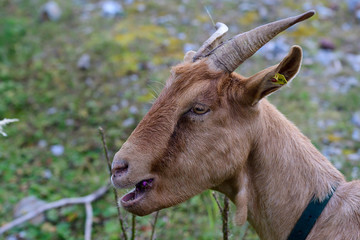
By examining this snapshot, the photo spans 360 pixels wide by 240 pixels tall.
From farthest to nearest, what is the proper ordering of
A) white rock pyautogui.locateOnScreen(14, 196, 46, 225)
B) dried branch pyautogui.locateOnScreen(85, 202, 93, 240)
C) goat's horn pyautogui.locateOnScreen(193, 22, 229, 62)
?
white rock pyautogui.locateOnScreen(14, 196, 46, 225), dried branch pyautogui.locateOnScreen(85, 202, 93, 240), goat's horn pyautogui.locateOnScreen(193, 22, 229, 62)

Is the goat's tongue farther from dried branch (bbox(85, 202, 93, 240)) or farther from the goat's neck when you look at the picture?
dried branch (bbox(85, 202, 93, 240))

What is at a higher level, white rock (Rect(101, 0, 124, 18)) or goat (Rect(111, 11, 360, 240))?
goat (Rect(111, 11, 360, 240))

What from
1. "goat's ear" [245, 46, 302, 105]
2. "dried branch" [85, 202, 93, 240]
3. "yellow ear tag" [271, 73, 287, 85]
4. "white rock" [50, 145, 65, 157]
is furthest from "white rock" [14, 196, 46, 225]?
"yellow ear tag" [271, 73, 287, 85]

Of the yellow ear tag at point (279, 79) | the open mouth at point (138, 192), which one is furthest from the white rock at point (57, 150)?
the yellow ear tag at point (279, 79)

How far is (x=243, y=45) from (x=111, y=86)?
4.58 metres

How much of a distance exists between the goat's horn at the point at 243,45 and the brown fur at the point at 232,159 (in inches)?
2.8

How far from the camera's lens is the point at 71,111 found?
6703 millimetres

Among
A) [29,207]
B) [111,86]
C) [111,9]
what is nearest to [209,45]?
[29,207]

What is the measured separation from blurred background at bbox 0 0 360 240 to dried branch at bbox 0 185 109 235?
101mm

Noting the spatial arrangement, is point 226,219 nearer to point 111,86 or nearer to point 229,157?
point 229,157

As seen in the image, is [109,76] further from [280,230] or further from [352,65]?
[280,230]

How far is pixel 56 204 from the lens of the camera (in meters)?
5.16

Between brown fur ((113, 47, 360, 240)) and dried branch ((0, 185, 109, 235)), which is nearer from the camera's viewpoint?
brown fur ((113, 47, 360, 240))

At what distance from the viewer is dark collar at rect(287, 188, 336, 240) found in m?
2.79
